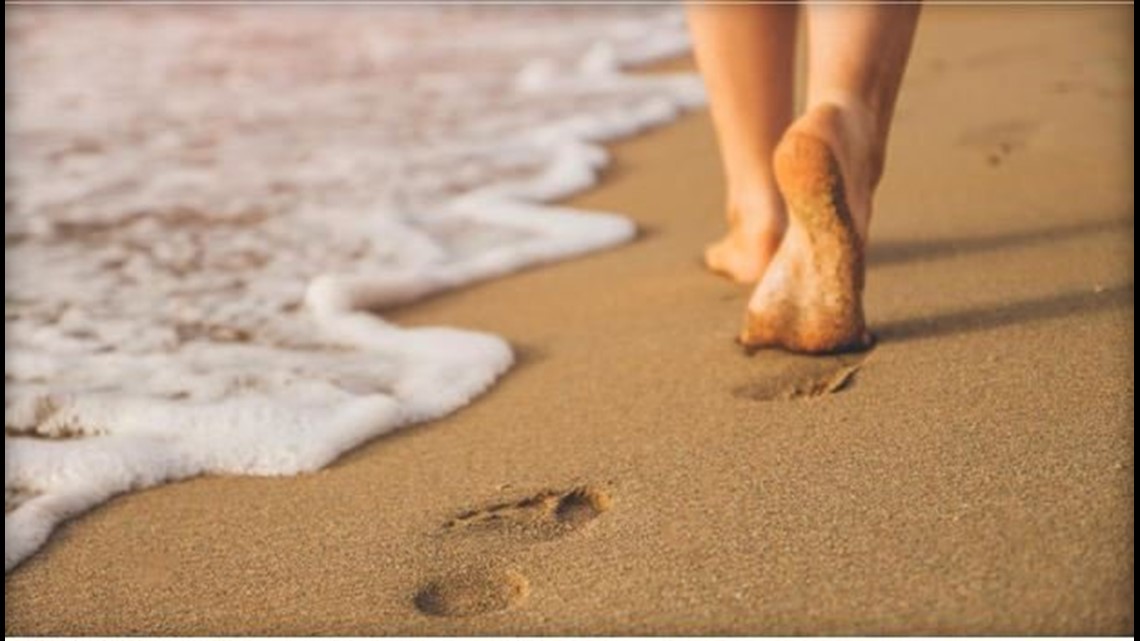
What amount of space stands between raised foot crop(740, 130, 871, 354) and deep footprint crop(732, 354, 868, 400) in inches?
0.8

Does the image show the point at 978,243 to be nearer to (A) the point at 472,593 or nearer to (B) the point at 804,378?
(B) the point at 804,378

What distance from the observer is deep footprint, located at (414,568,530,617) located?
133 cm

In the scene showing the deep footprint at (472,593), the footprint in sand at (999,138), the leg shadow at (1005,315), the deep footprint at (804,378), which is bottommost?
the footprint in sand at (999,138)

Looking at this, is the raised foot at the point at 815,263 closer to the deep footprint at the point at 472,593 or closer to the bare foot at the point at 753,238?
the bare foot at the point at 753,238

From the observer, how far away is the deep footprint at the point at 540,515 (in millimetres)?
1502

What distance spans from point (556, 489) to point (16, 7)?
27.9 ft

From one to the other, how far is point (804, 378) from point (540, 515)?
18.5 inches

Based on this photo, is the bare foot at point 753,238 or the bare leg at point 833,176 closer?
the bare leg at point 833,176

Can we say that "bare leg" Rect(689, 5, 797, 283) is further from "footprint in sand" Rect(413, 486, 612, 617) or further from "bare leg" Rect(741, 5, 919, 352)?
"footprint in sand" Rect(413, 486, 612, 617)

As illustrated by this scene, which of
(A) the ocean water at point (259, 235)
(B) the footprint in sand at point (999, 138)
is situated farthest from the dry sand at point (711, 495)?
(B) the footprint in sand at point (999, 138)

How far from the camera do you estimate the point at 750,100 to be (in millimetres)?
2365

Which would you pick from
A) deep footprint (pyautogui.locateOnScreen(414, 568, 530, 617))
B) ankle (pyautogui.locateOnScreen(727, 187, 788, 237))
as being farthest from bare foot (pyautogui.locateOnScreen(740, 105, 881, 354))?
deep footprint (pyautogui.locateOnScreen(414, 568, 530, 617))

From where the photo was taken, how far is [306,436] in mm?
1902

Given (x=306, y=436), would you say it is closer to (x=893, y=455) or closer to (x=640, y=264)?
(x=893, y=455)
